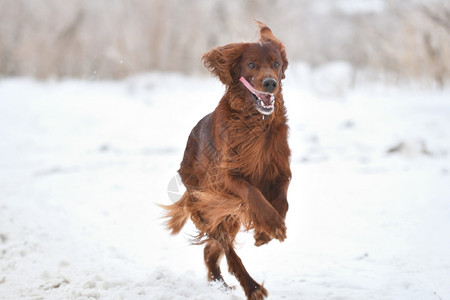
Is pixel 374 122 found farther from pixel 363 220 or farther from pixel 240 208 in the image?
pixel 240 208

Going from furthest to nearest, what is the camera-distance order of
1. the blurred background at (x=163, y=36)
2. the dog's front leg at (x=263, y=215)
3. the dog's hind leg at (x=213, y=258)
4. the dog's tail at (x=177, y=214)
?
1. the blurred background at (x=163, y=36)
2. the dog's tail at (x=177, y=214)
3. the dog's hind leg at (x=213, y=258)
4. the dog's front leg at (x=263, y=215)

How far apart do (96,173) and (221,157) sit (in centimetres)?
475

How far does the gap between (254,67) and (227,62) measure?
0.68 feet

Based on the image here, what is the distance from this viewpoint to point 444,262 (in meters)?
3.69

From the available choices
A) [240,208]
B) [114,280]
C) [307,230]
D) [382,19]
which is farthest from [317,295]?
[382,19]

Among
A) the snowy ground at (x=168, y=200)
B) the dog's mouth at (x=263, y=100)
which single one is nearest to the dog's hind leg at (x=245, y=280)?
the snowy ground at (x=168, y=200)

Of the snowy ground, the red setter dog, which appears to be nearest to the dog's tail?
the snowy ground

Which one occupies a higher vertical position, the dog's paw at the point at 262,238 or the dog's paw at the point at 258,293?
the dog's paw at the point at 262,238

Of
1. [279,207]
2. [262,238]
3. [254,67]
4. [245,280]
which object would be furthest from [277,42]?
[245,280]

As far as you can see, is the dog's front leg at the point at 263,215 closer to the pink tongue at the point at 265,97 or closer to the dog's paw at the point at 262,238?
the dog's paw at the point at 262,238

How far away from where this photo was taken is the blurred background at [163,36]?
425 inches

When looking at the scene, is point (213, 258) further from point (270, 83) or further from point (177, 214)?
point (270, 83)

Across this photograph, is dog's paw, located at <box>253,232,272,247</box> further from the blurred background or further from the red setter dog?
the blurred background

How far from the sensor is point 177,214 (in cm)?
403
